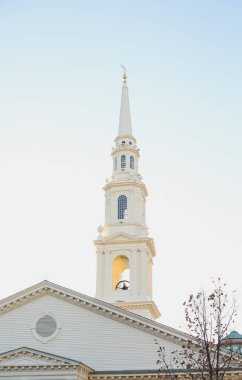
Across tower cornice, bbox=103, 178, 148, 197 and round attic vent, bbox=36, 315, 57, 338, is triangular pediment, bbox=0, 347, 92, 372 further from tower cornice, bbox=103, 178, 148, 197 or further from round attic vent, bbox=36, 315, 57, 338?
tower cornice, bbox=103, 178, 148, 197

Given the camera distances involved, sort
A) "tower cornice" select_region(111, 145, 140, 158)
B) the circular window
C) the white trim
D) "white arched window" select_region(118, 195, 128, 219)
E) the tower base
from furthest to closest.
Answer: "tower cornice" select_region(111, 145, 140, 158) < "white arched window" select_region(118, 195, 128, 219) < the tower base < the circular window < the white trim

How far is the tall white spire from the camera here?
57.0 meters

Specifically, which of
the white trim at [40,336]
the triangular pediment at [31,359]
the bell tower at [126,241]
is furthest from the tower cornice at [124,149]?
the triangular pediment at [31,359]

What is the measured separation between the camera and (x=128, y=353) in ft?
120

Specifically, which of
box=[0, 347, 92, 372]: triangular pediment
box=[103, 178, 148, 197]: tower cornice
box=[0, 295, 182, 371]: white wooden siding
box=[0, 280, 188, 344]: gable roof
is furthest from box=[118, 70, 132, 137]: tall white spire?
box=[0, 347, 92, 372]: triangular pediment

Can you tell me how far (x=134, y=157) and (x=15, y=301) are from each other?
20.8m

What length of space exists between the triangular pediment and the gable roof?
12.0 feet

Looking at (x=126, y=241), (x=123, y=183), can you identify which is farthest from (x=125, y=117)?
(x=126, y=241)

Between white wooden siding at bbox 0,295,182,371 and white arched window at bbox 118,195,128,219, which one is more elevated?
white arched window at bbox 118,195,128,219

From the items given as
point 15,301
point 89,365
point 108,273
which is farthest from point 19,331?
point 108,273

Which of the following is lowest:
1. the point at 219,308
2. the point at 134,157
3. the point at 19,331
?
the point at 219,308

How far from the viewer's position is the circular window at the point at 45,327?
37688mm

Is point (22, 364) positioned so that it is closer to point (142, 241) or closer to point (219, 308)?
point (219, 308)

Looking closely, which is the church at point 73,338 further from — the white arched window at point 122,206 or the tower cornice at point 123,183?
the tower cornice at point 123,183
